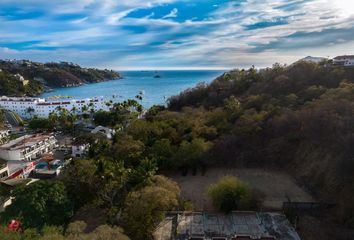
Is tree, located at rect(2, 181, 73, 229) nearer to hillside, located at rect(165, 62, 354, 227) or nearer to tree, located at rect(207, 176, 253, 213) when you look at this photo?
tree, located at rect(207, 176, 253, 213)

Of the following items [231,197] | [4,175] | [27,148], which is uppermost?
[27,148]

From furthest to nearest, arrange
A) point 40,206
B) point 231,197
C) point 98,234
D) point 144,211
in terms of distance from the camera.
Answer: point 231,197, point 40,206, point 144,211, point 98,234

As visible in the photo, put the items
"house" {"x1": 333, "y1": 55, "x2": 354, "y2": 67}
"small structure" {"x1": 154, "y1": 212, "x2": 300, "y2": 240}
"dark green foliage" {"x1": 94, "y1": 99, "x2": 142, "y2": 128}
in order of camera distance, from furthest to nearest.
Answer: "house" {"x1": 333, "y1": 55, "x2": 354, "y2": 67} < "dark green foliage" {"x1": 94, "y1": 99, "x2": 142, "y2": 128} < "small structure" {"x1": 154, "y1": 212, "x2": 300, "y2": 240}

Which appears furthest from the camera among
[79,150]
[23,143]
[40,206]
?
[23,143]

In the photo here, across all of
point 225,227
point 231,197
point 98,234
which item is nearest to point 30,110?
point 231,197

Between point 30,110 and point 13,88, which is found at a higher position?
point 13,88

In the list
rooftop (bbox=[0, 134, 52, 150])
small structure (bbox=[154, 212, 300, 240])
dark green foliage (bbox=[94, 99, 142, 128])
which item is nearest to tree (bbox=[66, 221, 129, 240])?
small structure (bbox=[154, 212, 300, 240])

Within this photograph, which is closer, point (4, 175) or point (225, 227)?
point (225, 227)

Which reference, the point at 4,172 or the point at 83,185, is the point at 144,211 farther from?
the point at 4,172
